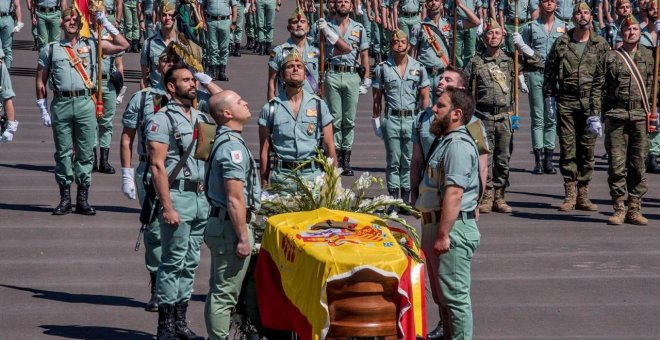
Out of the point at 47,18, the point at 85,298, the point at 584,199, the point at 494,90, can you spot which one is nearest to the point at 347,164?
the point at 494,90

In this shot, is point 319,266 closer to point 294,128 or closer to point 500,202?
point 294,128

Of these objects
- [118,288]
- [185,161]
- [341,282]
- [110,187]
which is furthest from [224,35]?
[341,282]

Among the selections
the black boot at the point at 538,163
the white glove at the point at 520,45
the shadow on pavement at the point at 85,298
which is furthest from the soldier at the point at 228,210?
the black boot at the point at 538,163

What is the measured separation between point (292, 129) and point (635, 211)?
4893 millimetres

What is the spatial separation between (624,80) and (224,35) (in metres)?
11.7

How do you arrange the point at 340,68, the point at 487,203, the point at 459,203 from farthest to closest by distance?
the point at 340,68, the point at 487,203, the point at 459,203

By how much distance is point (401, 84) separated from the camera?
16.6 metres

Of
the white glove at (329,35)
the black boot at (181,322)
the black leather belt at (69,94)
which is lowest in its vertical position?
the black boot at (181,322)

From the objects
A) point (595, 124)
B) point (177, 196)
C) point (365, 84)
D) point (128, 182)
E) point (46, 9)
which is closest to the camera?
point (177, 196)

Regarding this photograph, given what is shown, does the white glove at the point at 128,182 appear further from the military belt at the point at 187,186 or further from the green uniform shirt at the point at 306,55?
the green uniform shirt at the point at 306,55

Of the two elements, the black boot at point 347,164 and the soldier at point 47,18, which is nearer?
the black boot at point 347,164

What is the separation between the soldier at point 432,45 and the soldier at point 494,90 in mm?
3252

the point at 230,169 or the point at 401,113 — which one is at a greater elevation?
the point at 230,169

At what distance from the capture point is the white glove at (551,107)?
17.0 metres
